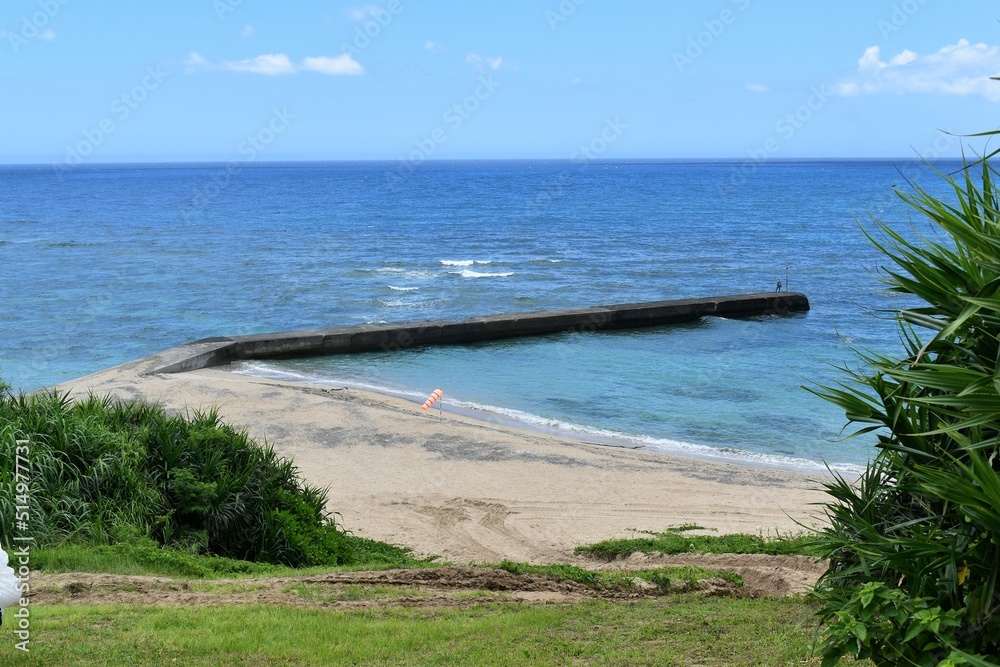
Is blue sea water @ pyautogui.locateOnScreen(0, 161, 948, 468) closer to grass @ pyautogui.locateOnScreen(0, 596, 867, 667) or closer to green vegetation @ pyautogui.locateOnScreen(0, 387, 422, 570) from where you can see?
grass @ pyautogui.locateOnScreen(0, 596, 867, 667)

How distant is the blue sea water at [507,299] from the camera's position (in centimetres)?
1970

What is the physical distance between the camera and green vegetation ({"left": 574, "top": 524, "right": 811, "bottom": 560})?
9.48 metres

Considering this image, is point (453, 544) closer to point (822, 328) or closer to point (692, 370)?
point (692, 370)

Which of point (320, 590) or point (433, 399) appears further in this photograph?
point (433, 399)

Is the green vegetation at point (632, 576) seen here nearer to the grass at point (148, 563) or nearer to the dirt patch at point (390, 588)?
the dirt patch at point (390, 588)

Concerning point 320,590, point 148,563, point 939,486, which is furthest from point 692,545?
point 939,486

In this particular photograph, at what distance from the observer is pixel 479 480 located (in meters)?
13.4

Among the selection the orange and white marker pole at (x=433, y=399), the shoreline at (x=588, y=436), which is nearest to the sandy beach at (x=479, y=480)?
the orange and white marker pole at (x=433, y=399)

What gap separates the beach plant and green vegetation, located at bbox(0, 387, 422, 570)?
19.5 ft

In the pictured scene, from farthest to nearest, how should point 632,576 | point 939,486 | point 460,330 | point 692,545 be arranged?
point 460,330 → point 692,545 → point 632,576 → point 939,486

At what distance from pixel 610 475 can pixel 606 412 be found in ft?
17.6

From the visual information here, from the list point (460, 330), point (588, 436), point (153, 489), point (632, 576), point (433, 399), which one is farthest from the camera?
point (460, 330)

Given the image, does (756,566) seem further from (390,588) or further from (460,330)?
(460,330)

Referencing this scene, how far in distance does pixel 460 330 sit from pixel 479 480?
1360cm
